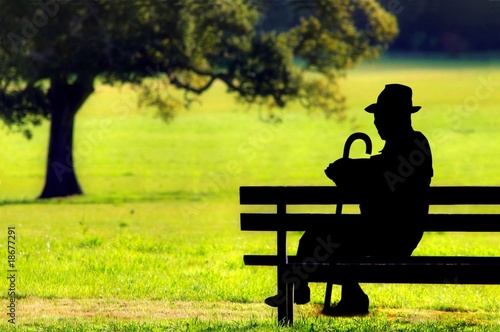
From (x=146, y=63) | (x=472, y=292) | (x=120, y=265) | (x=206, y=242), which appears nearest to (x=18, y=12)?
(x=146, y=63)

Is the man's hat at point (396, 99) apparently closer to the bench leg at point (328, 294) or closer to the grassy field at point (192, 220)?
the bench leg at point (328, 294)

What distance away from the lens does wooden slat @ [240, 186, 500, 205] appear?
28.3 feet

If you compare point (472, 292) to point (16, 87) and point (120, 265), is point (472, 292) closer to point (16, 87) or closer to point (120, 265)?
point (120, 265)

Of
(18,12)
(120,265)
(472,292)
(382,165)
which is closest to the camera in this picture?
(382,165)

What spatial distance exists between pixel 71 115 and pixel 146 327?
101 feet

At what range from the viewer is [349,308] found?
9.61 metres

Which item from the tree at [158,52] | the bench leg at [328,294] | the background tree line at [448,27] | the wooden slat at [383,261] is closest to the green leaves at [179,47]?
the tree at [158,52]

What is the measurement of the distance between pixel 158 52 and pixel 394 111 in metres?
28.1

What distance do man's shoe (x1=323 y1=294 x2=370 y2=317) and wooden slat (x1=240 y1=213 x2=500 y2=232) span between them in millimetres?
1192

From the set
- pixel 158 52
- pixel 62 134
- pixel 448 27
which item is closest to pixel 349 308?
pixel 158 52

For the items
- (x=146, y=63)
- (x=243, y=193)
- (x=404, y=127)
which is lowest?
(x=243, y=193)

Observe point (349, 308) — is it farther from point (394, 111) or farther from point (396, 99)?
point (396, 99)

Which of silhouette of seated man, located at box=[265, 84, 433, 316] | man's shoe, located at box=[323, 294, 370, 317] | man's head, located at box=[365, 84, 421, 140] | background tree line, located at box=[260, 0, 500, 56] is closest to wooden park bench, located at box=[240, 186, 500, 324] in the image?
silhouette of seated man, located at box=[265, 84, 433, 316]

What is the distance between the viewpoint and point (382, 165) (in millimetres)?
8805
